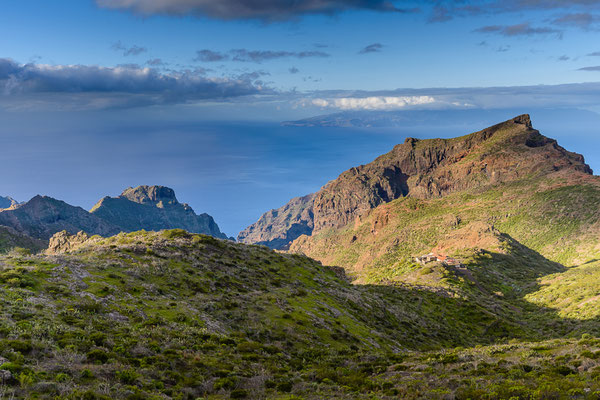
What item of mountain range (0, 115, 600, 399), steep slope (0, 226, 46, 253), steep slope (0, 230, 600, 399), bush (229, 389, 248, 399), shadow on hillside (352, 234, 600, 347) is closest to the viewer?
steep slope (0, 230, 600, 399)

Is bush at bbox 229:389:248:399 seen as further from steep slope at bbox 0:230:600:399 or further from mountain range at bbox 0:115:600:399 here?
mountain range at bbox 0:115:600:399

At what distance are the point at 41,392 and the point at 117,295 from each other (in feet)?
64.0

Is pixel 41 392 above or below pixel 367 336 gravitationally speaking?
above

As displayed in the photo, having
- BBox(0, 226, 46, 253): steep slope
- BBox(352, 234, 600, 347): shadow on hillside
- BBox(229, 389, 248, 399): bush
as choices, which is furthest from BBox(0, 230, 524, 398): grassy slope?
BBox(0, 226, 46, 253): steep slope

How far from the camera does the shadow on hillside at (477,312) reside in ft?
216

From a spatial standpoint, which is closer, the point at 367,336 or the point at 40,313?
the point at 40,313

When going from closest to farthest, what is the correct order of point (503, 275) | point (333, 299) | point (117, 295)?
1. point (117, 295)
2. point (333, 299)
3. point (503, 275)

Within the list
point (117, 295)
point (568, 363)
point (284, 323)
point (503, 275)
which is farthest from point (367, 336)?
point (503, 275)

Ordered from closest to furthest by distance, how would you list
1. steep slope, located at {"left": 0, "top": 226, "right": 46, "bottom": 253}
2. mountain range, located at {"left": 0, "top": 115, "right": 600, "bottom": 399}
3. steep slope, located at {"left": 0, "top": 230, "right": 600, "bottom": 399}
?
steep slope, located at {"left": 0, "top": 230, "right": 600, "bottom": 399} → mountain range, located at {"left": 0, "top": 115, "right": 600, "bottom": 399} → steep slope, located at {"left": 0, "top": 226, "right": 46, "bottom": 253}

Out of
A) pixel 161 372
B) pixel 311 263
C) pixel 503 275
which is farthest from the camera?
pixel 503 275

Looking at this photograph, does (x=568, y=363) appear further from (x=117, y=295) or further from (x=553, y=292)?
(x=553, y=292)

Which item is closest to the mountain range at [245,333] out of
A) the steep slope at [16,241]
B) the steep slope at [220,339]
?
the steep slope at [220,339]

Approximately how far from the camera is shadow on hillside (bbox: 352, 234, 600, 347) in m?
65.8

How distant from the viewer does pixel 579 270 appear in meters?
110
